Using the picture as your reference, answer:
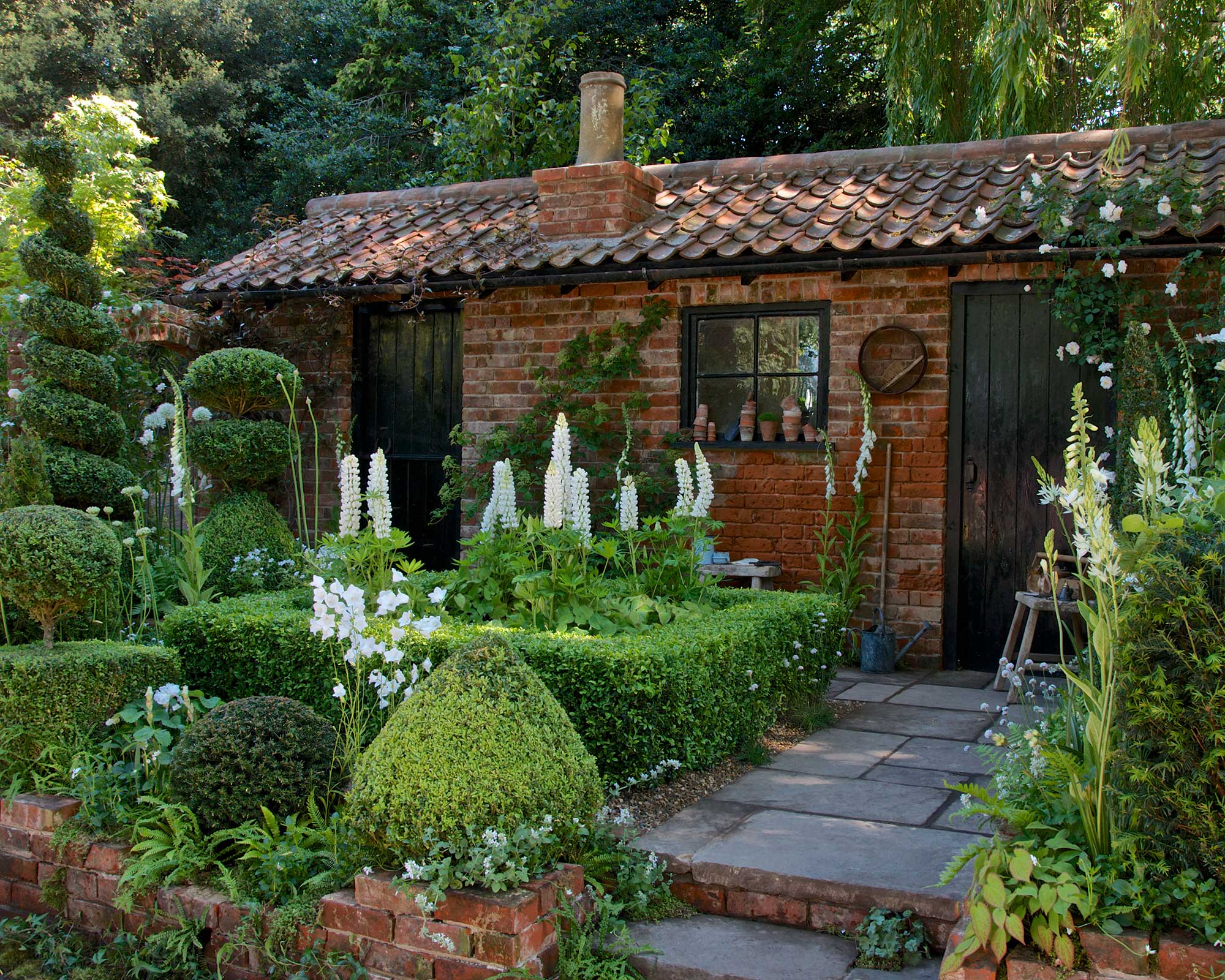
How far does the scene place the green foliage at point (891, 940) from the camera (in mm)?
2771

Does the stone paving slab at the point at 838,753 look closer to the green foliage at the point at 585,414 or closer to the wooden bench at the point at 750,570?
the wooden bench at the point at 750,570

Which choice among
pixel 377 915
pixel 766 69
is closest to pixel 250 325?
pixel 377 915

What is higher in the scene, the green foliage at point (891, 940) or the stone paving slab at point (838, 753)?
the green foliage at point (891, 940)

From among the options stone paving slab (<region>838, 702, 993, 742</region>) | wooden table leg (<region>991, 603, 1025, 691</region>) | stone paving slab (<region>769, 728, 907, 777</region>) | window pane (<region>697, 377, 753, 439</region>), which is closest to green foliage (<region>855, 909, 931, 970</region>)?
stone paving slab (<region>769, 728, 907, 777</region>)

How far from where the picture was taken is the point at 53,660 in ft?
12.5

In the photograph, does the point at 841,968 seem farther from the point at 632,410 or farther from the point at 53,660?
the point at 632,410

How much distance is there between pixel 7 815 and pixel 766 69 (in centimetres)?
1447

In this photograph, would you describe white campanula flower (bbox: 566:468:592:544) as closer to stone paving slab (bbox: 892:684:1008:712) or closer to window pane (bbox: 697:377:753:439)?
stone paving slab (bbox: 892:684:1008:712)

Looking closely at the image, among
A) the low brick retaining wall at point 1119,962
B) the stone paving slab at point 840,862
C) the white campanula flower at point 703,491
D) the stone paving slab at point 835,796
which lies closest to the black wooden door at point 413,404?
the white campanula flower at point 703,491

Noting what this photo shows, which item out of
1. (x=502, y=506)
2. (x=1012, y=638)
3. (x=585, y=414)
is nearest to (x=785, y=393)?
(x=585, y=414)

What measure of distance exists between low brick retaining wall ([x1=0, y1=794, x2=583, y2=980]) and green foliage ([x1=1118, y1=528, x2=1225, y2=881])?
1432 millimetres

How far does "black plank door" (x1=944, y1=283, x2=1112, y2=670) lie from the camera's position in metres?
6.54

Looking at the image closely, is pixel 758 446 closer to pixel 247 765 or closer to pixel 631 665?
pixel 631 665

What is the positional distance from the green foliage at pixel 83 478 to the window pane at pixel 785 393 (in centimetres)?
399
